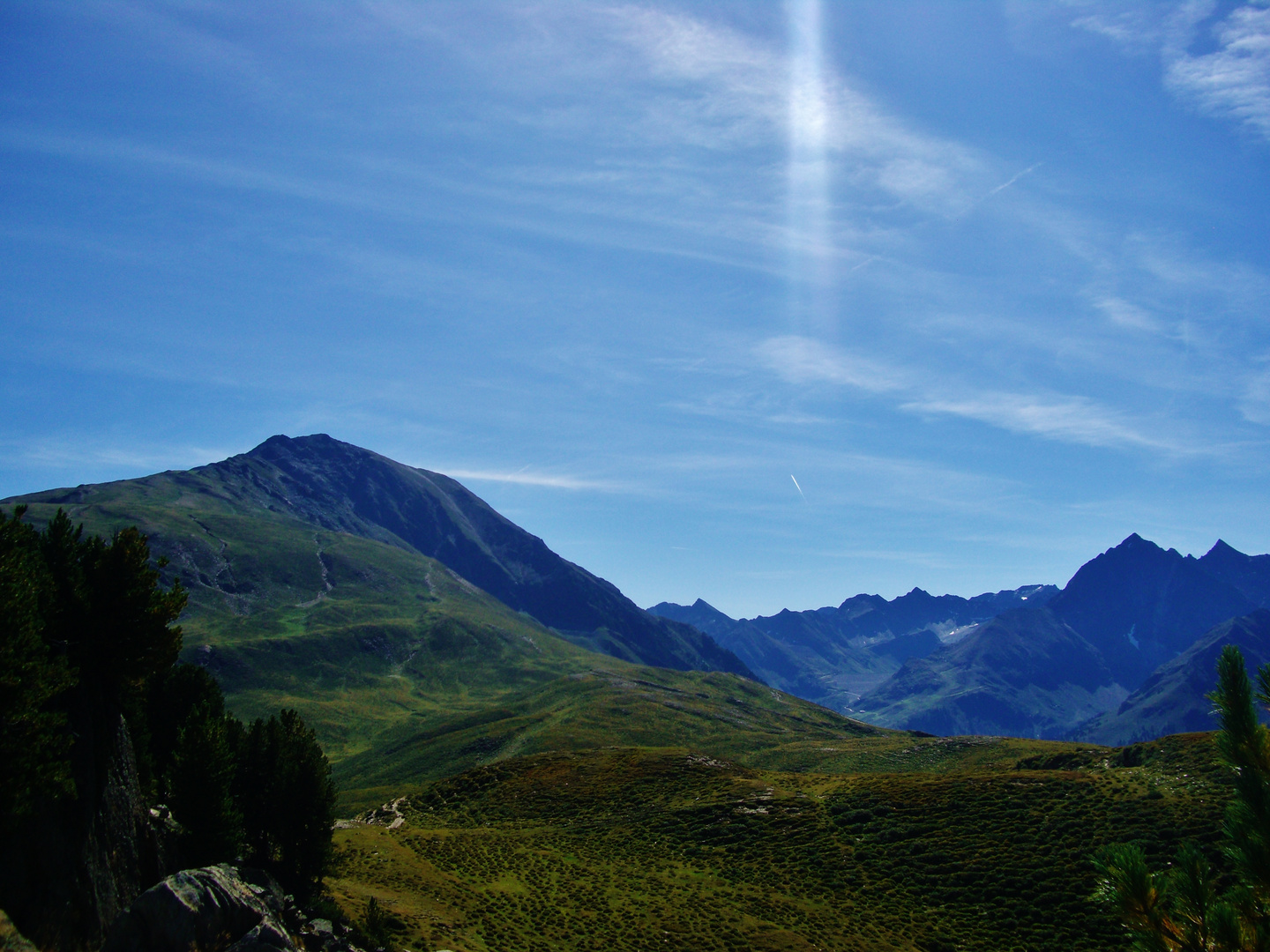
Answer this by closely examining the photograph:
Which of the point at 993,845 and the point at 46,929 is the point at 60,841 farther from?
the point at 993,845

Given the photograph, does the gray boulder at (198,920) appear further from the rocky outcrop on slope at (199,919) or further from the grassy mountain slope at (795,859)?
the grassy mountain slope at (795,859)

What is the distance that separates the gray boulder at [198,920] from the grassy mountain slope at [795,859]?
16.4 m

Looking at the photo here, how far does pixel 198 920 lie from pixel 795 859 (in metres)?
55.8

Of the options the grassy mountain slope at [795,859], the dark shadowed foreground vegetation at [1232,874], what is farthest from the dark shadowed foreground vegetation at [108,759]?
the dark shadowed foreground vegetation at [1232,874]

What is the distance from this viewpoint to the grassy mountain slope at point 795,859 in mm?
48969

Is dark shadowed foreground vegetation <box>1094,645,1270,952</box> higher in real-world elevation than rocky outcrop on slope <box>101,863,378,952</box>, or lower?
higher

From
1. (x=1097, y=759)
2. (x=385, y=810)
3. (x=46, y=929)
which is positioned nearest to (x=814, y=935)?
(x=46, y=929)

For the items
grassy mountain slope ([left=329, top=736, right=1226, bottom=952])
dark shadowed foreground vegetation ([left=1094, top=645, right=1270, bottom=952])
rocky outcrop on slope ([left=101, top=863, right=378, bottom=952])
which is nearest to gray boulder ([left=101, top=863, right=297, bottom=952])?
rocky outcrop on slope ([left=101, top=863, right=378, bottom=952])

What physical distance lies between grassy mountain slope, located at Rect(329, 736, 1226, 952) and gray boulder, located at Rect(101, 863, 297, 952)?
53.7ft

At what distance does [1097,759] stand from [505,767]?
84754mm

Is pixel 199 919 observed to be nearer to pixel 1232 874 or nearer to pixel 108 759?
pixel 108 759

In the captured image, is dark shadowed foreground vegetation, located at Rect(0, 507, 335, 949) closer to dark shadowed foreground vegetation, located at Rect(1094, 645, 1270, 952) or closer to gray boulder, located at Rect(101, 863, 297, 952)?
gray boulder, located at Rect(101, 863, 297, 952)

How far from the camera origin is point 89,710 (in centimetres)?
3034

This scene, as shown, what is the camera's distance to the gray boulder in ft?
80.0
